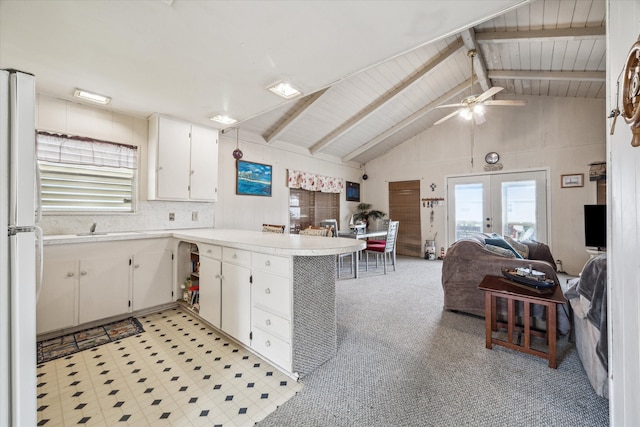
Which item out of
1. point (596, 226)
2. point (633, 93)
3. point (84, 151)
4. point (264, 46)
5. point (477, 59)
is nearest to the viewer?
point (633, 93)

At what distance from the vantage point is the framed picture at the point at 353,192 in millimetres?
6855

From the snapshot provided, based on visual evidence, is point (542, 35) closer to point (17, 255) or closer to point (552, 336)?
point (552, 336)

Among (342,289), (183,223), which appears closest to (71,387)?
(183,223)

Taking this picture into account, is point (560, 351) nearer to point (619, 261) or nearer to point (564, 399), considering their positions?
point (564, 399)

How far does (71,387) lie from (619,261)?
3.12 meters

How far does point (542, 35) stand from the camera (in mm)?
2939

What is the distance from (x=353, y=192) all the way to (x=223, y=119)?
442 cm

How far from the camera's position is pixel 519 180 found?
5.03 metres

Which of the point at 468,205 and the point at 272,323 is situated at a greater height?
the point at 468,205

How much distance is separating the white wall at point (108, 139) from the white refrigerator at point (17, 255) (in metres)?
2.14

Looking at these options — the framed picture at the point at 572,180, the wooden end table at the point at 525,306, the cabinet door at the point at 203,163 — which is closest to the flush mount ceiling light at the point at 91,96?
the cabinet door at the point at 203,163

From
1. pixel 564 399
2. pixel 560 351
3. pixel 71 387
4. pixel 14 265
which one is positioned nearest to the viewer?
pixel 14 265

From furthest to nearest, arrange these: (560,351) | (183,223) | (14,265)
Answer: (183,223) < (560,351) < (14,265)

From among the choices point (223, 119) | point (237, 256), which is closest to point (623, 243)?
point (237, 256)
